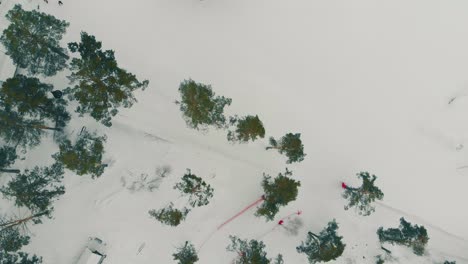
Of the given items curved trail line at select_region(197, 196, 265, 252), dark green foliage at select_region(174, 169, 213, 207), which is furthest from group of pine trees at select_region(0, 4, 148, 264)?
curved trail line at select_region(197, 196, 265, 252)

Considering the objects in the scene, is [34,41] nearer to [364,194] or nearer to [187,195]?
[187,195]

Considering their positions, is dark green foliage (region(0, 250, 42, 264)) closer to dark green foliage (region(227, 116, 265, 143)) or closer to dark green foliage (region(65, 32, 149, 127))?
dark green foliage (region(65, 32, 149, 127))

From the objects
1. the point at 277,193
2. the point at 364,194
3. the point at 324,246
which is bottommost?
the point at 324,246

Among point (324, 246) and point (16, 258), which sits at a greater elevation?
point (324, 246)

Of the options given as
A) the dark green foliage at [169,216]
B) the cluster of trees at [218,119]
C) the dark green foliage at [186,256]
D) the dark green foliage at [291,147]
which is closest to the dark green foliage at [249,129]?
the cluster of trees at [218,119]

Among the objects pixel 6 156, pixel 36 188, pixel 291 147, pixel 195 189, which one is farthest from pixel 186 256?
pixel 6 156

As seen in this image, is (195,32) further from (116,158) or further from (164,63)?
(116,158)

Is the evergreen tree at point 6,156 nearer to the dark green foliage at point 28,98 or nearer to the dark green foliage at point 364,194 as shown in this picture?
the dark green foliage at point 28,98
